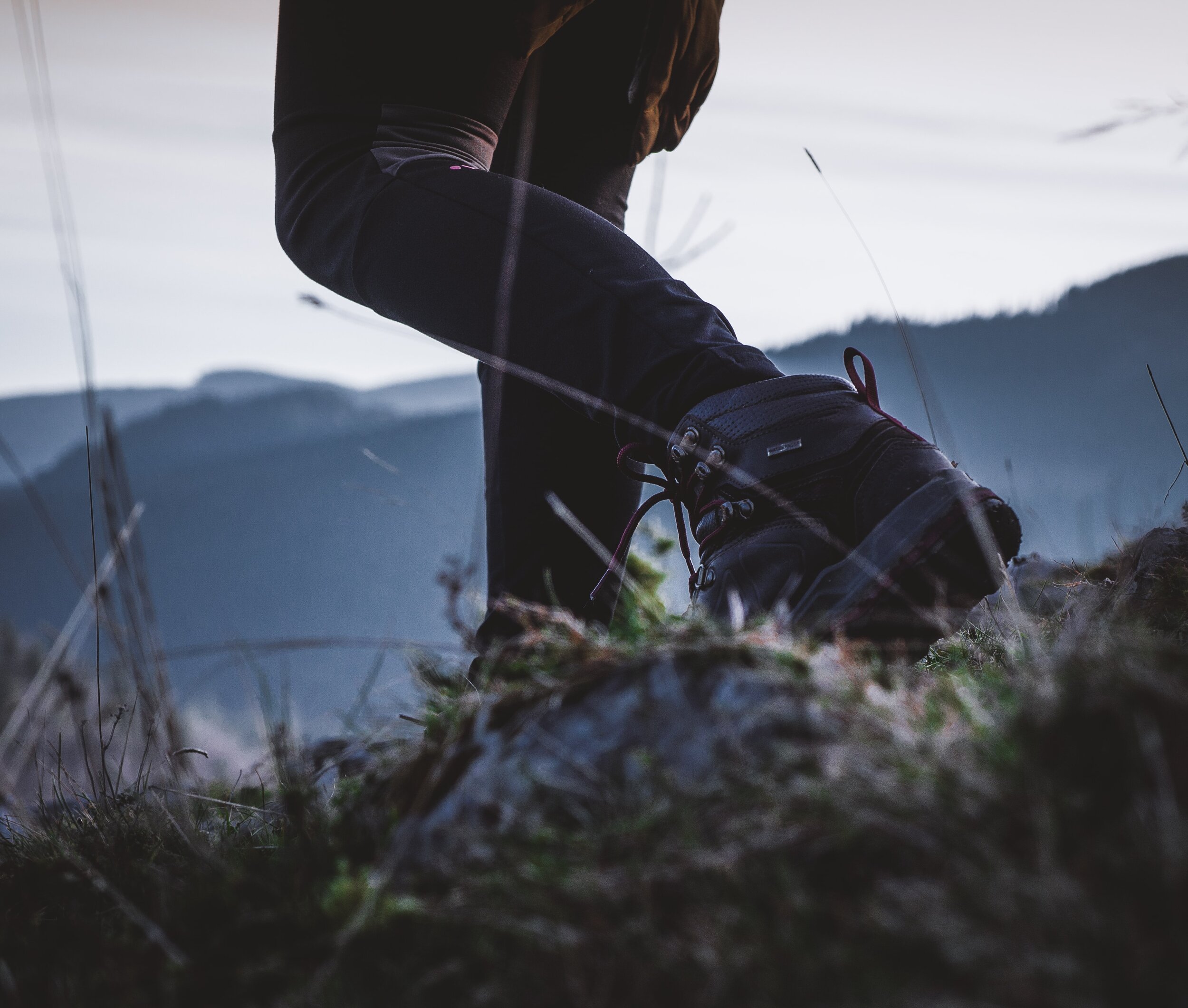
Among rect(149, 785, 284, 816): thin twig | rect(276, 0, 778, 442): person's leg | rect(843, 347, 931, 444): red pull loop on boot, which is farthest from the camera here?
rect(843, 347, 931, 444): red pull loop on boot

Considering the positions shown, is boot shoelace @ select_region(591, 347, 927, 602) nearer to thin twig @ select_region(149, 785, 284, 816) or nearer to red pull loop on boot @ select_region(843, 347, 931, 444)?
red pull loop on boot @ select_region(843, 347, 931, 444)

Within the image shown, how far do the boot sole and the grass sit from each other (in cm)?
19

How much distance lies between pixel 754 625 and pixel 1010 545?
576 millimetres

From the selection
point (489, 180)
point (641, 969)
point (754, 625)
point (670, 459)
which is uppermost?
point (489, 180)

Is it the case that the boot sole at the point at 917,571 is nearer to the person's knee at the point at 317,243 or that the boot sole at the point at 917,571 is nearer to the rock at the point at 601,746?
the rock at the point at 601,746

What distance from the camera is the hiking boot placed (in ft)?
3.84

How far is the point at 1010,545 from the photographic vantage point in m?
1.28

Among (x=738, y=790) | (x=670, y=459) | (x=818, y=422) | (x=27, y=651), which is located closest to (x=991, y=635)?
(x=818, y=422)

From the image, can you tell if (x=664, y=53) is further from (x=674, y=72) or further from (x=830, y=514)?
(x=830, y=514)

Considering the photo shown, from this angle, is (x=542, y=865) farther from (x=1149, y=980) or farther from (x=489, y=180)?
(x=489, y=180)

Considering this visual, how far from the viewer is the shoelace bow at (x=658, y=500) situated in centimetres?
138

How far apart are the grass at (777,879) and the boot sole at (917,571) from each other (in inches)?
7.7

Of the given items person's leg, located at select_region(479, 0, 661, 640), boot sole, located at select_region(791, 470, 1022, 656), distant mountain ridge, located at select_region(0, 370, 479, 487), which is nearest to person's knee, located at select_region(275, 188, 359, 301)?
person's leg, located at select_region(479, 0, 661, 640)

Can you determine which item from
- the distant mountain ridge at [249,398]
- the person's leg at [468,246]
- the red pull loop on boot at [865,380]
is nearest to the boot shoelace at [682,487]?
the red pull loop on boot at [865,380]
